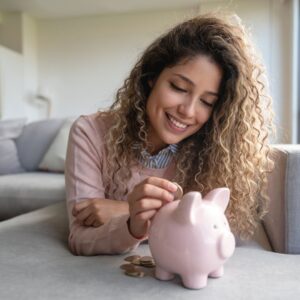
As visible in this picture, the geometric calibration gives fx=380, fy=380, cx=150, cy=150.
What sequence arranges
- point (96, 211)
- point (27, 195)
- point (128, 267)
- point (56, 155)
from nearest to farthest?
point (128, 267) → point (96, 211) → point (27, 195) → point (56, 155)

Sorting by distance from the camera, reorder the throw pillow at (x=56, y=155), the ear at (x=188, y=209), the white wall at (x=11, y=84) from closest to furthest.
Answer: the ear at (x=188, y=209) → the throw pillow at (x=56, y=155) → the white wall at (x=11, y=84)

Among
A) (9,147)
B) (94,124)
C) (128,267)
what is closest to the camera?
(128,267)

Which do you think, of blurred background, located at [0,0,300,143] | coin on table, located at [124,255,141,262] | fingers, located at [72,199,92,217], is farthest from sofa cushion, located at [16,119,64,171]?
coin on table, located at [124,255,141,262]

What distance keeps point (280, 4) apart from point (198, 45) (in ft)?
8.98

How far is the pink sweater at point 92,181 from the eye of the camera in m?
0.71

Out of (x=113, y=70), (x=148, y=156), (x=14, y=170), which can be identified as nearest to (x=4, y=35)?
(x=113, y=70)

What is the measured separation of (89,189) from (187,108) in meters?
0.27

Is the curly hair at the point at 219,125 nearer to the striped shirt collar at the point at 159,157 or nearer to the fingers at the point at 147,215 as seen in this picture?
the striped shirt collar at the point at 159,157

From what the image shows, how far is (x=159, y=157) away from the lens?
892 millimetres

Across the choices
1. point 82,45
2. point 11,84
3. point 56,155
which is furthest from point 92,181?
point 82,45

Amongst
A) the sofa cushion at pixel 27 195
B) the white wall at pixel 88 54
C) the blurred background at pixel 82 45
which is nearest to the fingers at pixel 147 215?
the sofa cushion at pixel 27 195

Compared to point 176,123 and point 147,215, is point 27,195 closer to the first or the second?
point 176,123

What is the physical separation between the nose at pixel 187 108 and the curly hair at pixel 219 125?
0.26 feet

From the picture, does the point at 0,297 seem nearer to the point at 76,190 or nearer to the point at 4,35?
the point at 76,190
